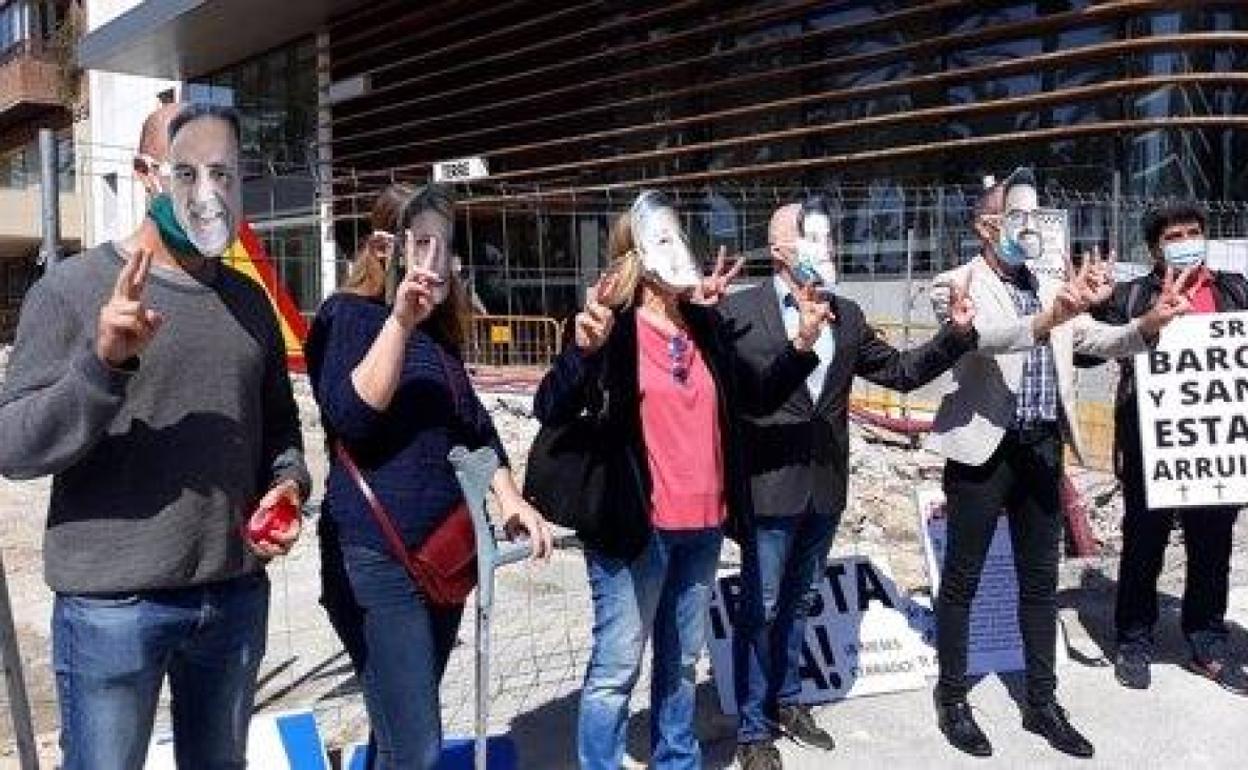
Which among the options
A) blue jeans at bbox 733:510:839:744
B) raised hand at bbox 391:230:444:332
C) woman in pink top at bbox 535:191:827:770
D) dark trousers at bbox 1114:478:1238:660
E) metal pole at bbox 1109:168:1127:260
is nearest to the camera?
raised hand at bbox 391:230:444:332

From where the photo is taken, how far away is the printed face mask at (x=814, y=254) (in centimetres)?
390

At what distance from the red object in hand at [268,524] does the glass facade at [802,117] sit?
238 inches

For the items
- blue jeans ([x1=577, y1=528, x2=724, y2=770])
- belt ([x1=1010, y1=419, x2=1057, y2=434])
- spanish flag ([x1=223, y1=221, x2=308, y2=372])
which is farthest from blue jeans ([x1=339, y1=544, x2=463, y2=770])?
belt ([x1=1010, y1=419, x2=1057, y2=434])

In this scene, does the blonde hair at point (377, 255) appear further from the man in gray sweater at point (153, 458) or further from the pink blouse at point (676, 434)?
the pink blouse at point (676, 434)

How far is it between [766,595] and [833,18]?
10988mm

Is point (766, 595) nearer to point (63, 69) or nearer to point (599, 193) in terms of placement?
point (599, 193)

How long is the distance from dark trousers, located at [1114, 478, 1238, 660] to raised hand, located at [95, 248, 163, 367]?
4.00 meters

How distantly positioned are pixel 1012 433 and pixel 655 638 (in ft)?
4.74

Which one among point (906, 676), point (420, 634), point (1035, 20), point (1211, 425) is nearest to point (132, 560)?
point (420, 634)

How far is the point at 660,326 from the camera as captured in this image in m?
3.52

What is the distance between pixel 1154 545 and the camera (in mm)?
4926

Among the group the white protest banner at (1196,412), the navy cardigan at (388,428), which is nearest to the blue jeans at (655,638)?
the navy cardigan at (388,428)

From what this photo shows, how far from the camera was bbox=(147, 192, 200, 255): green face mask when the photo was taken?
2.40 meters

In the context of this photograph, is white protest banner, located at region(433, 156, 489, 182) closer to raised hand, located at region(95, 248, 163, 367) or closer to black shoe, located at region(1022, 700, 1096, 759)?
black shoe, located at region(1022, 700, 1096, 759)
